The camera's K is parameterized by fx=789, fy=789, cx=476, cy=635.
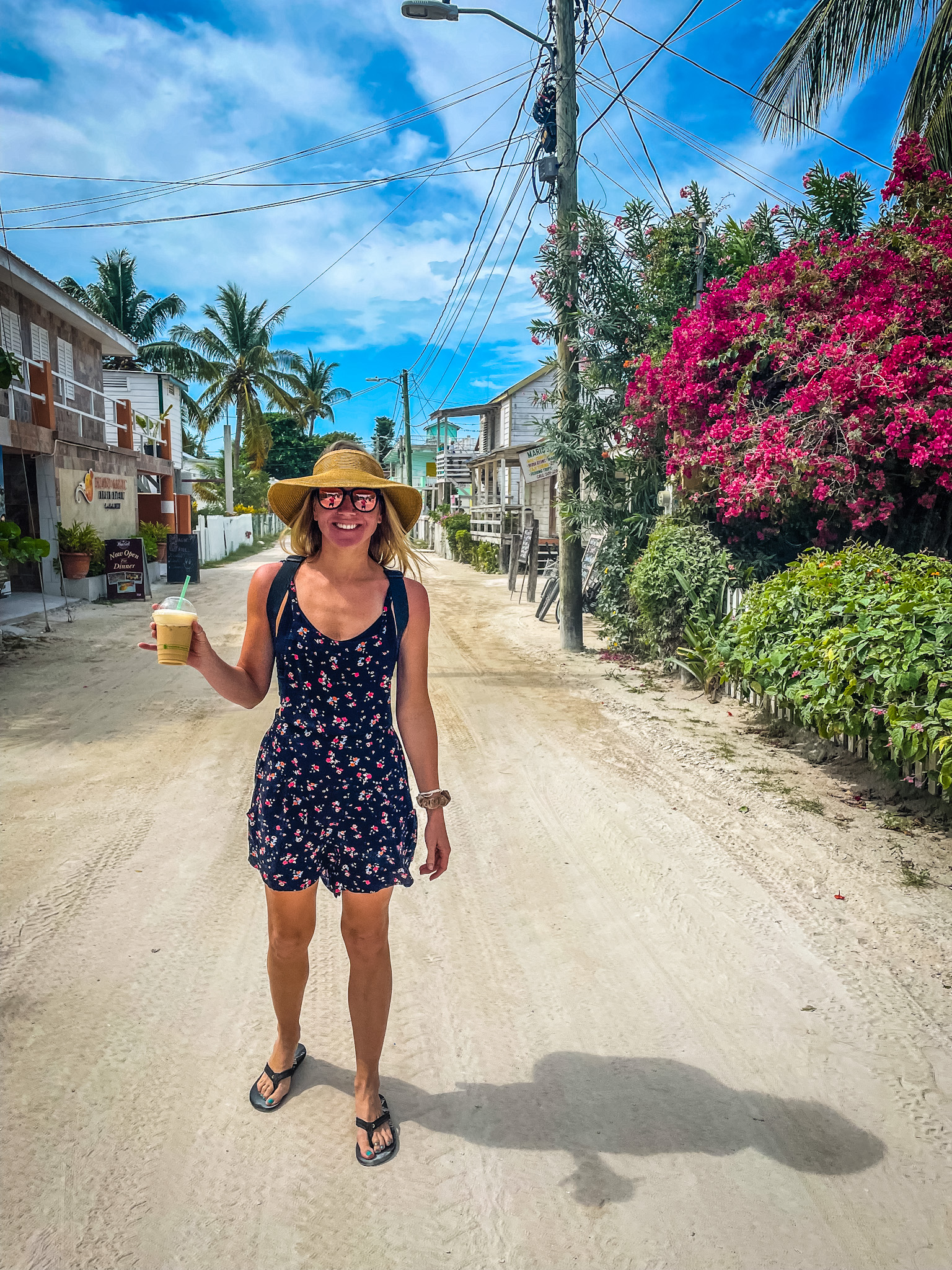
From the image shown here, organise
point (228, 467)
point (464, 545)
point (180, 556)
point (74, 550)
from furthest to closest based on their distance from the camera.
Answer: point (228, 467)
point (464, 545)
point (180, 556)
point (74, 550)

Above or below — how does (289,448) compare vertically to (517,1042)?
above

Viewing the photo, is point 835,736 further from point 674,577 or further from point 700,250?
point 700,250

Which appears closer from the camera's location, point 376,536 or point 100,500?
point 376,536

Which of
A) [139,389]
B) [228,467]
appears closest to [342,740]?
[139,389]

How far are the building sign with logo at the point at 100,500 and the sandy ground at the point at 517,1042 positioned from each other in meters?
11.9

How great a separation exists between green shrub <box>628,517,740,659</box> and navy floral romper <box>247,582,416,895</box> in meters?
5.93

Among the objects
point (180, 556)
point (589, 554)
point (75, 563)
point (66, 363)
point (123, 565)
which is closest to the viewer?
point (589, 554)

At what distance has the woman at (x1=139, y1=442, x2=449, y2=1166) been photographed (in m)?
2.17

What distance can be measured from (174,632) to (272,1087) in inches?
54.8

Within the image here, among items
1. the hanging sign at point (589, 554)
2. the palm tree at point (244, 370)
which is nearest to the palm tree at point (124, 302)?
the palm tree at point (244, 370)

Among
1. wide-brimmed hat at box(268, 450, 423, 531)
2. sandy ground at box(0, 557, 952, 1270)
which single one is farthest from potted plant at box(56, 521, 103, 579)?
wide-brimmed hat at box(268, 450, 423, 531)

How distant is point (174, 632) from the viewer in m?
2.11

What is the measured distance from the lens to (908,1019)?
2758 mm

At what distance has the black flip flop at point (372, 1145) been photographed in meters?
2.14
